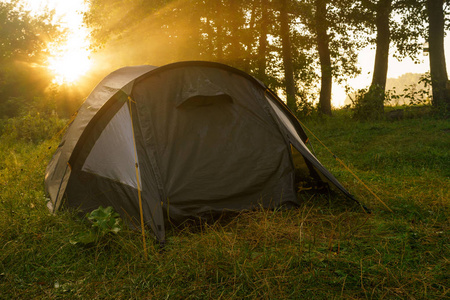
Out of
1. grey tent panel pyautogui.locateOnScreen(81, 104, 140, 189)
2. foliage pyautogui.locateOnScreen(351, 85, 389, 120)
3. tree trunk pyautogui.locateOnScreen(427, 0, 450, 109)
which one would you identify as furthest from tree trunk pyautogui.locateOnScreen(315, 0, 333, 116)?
grey tent panel pyautogui.locateOnScreen(81, 104, 140, 189)

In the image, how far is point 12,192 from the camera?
182 inches

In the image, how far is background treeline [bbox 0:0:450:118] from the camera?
1152 cm

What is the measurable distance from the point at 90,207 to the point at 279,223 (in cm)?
218

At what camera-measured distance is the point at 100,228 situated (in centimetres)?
328

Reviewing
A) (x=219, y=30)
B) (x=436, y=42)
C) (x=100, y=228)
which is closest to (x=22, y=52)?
(x=219, y=30)

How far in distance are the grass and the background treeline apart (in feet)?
25.7

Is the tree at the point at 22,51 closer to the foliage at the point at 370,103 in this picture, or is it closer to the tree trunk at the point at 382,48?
the foliage at the point at 370,103

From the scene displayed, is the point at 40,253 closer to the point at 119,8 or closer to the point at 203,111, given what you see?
the point at 203,111

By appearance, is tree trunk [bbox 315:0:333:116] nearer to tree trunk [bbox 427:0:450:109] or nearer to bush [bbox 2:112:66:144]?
tree trunk [bbox 427:0:450:109]

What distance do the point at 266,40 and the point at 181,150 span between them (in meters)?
12.3

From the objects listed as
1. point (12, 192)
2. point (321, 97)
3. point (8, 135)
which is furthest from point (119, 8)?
point (12, 192)

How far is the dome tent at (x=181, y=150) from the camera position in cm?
378

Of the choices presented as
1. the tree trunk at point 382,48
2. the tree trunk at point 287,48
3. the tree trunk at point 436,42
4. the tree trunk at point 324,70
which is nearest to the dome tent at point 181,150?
the tree trunk at point 287,48

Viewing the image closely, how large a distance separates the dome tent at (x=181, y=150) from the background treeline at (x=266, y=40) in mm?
7572
